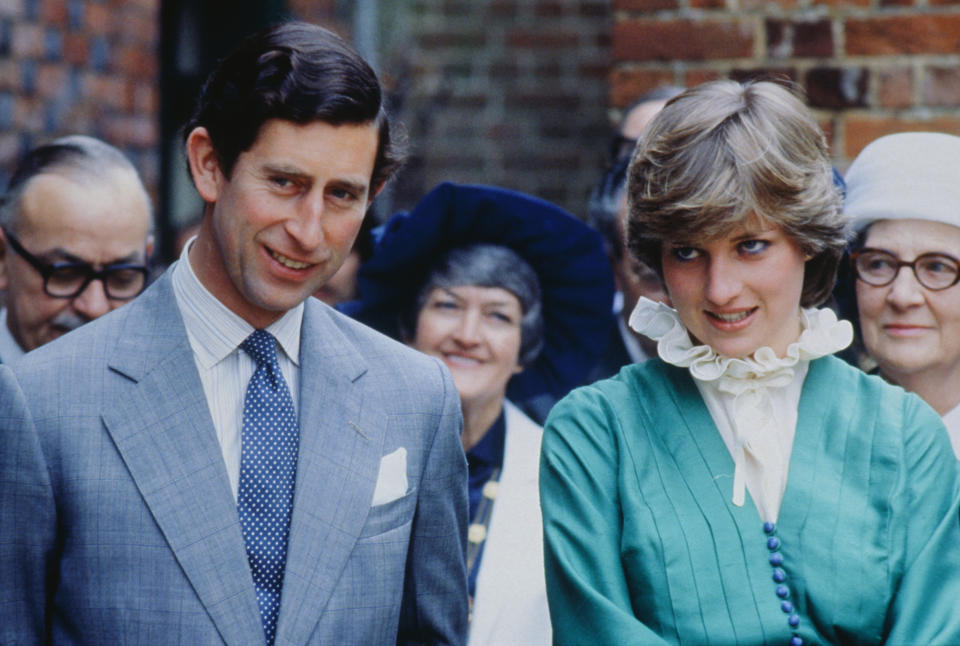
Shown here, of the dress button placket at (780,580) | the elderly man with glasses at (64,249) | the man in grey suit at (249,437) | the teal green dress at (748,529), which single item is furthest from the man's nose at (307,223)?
the elderly man with glasses at (64,249)

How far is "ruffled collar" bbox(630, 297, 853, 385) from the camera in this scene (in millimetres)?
2455

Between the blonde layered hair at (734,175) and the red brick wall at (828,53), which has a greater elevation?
the red brick wall at (828,53)

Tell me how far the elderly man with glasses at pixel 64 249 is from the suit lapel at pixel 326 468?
1051mm

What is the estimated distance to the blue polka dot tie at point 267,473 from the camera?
2.31 m

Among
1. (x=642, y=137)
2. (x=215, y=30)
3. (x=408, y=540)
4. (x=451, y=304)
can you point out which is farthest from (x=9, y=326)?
(x=215, y=30)

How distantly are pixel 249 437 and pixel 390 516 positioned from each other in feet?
1.00

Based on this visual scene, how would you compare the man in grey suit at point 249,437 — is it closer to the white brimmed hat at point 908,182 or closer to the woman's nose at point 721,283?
the woman's nose at point 721,283

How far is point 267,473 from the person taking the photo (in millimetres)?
2354

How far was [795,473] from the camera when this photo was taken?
2.38m

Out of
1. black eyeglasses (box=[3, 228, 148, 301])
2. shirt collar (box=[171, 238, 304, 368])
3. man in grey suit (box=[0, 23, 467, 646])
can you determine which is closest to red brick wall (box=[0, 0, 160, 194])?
black eyeglasses (box=[3, 228, 148, 301])

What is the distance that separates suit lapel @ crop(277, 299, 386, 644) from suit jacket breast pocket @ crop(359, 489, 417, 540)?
2cm

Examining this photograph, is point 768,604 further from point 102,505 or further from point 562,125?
point 562,125

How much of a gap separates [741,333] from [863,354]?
3.00 ft

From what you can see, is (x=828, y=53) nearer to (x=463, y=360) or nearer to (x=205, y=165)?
(x=463, y=360)
